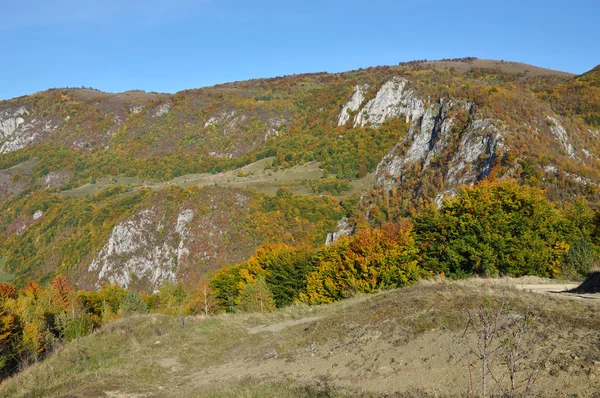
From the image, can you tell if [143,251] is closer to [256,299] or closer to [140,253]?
[140,253]

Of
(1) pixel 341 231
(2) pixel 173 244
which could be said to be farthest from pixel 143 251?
(1) pixel 341 231

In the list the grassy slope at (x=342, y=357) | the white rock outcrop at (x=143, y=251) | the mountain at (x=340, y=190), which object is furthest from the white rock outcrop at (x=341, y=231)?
the grassy slope at (x=342, y=357)

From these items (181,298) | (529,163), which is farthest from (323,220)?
(529,163)

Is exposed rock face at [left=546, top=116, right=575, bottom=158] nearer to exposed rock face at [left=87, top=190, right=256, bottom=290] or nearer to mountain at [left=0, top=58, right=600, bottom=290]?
mountain at [left=0, top=58, right=600, bottom=290]

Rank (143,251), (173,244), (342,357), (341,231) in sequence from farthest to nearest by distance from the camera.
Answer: (143,251) → (173,244) → (341,231) → (342,357)

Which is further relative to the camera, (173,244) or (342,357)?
(173,244)

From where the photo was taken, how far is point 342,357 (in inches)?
543

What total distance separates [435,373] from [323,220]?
128823 millimetres

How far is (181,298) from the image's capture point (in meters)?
92.4

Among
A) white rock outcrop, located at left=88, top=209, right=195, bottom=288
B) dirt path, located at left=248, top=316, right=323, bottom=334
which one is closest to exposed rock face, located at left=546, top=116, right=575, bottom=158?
dirt path, located at left=248, top=316, right=323, bottom=334

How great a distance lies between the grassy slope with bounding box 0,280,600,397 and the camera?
9836 millimetres

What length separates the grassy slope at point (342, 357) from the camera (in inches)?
387

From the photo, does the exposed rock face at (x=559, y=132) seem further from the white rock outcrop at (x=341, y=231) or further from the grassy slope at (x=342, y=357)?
the grassy slope at (x=342, y=357)

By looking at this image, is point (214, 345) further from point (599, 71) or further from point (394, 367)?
point (599, 71)
